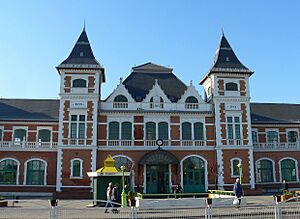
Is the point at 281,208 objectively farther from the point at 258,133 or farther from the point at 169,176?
the point at 258,133

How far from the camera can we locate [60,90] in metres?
32.1

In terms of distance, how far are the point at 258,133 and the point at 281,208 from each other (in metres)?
27.0

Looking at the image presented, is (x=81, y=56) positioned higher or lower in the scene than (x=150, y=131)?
higher

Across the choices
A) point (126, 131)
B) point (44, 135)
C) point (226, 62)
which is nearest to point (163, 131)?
point (126, 131)

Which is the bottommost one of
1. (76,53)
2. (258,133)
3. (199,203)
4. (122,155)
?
(199,203)

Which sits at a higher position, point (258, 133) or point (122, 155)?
point (258, 133)

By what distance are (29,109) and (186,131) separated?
55.8ft

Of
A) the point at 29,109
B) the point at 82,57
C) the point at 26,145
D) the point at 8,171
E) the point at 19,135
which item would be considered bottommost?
the point at 8,171

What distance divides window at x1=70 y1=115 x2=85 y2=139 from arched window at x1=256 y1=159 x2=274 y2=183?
1823 centimetres

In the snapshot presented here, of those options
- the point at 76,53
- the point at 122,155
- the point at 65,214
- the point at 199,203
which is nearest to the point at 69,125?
the point at 122,155

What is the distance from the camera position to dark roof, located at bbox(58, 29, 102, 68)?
32.8 meters

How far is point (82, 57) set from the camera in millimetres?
34094

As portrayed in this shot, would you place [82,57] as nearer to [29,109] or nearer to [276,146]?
[29,109]

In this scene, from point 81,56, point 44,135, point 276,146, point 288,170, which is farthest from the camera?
point 276,146
